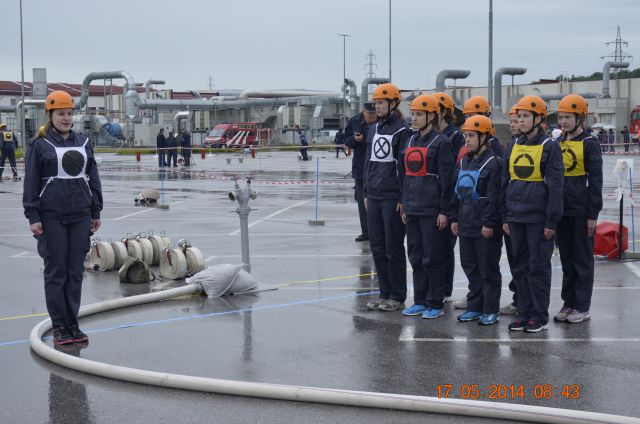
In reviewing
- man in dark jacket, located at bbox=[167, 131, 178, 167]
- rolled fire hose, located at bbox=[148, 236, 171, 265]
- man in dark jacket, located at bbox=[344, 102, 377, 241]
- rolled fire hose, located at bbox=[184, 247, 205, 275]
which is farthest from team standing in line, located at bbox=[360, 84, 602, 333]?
man in dark jacket, located at bbox=[167, 131, 178, 167]

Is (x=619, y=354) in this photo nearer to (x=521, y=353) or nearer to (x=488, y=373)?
(x=521, y=353)

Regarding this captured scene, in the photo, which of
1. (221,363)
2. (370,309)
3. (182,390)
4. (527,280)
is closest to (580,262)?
(527,280)

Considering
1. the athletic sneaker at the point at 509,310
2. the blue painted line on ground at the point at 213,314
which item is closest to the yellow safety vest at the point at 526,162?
the athletic sneaker at the point at 509,310

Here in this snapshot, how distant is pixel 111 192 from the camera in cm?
2775

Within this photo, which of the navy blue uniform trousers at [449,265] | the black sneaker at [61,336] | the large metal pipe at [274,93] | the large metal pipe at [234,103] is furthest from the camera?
the large metal pipe at [274,93]

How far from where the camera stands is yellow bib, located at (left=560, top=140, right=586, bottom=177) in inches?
350

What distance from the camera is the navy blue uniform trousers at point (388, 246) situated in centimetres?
966

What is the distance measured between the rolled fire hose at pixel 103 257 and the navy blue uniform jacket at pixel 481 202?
511 centimetres

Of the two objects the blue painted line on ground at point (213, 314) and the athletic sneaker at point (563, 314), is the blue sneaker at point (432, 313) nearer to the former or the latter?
the athletic sneaker at point (563, 314)

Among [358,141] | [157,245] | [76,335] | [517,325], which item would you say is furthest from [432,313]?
[358,141]

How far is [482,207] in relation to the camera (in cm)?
896

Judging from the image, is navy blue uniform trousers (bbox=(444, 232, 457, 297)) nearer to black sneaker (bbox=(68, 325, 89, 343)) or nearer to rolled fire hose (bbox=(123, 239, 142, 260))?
black sneaker (bbox=(68, 325, 89, 343))

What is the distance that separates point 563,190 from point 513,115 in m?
0.91

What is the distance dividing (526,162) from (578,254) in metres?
1.18
